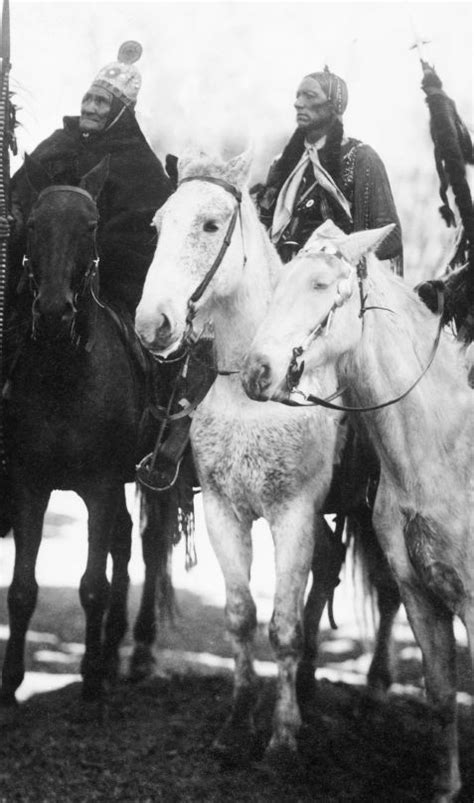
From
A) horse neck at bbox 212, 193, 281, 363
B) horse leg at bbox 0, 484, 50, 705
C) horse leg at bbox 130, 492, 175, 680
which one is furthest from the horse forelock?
horse leg at bbox 130, 492, 175, 680

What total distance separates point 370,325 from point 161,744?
2.03 metres

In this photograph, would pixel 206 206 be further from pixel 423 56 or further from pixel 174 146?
pixel 174 146

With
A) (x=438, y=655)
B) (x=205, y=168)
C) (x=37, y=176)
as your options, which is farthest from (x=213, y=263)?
(x=438, y=655)

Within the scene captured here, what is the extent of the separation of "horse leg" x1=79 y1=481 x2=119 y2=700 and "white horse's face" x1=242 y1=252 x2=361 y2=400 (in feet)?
5.33

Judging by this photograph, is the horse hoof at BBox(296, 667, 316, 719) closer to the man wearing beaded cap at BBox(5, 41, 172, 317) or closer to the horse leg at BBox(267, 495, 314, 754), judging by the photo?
the horse leg at BBox(267, 495, 314, 754)

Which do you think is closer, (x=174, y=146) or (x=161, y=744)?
(x=161, y=744)

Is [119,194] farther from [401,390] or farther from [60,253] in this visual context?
[401,390]

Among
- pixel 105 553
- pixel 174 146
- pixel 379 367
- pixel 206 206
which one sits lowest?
pixel 105 553

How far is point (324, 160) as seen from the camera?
187 inches

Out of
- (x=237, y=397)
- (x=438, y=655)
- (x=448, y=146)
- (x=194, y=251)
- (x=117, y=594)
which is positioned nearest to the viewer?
(x=438, y=655)

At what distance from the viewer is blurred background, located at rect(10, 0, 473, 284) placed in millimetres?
5145

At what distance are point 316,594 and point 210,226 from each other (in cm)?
209

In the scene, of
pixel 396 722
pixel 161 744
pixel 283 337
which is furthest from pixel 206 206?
pixel 396 722

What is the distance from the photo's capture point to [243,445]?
13.5ft
